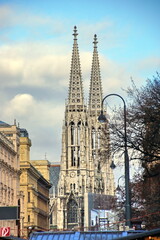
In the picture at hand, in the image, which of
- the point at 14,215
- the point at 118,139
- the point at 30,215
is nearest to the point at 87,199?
the point at 30,215

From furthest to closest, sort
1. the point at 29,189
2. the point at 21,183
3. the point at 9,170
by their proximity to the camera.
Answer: the point at 29,189 < the point at 21,183 < the point at 9,170

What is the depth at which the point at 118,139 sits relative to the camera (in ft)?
185

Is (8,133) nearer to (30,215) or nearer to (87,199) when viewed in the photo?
(30,215)

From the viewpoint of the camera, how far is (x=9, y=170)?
111 meters

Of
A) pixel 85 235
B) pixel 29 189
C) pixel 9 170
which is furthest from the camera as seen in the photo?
pixel 29 189

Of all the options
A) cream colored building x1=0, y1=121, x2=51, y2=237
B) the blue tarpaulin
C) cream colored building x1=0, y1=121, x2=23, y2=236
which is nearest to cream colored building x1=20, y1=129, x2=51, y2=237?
cream colored building x1=0, y1=121, x2=51, y2=237

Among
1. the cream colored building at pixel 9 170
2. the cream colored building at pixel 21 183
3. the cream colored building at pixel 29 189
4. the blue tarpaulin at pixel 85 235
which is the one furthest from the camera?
the cream colored building at pixel 29 189

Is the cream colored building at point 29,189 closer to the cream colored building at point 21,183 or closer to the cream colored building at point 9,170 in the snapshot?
the cream colored building at point 21,183

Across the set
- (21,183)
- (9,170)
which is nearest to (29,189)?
(21,183)

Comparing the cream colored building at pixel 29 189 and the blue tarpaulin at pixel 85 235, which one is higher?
the cream colored building at pixel 29 189

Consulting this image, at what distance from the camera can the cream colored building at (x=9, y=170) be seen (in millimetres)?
104375

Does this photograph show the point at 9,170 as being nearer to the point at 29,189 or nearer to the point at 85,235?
the point at 29,189

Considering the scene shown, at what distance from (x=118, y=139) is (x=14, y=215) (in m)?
14.8

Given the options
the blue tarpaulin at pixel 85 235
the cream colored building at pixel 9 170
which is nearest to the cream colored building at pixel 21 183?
the cream colored building at pixel 9 170
